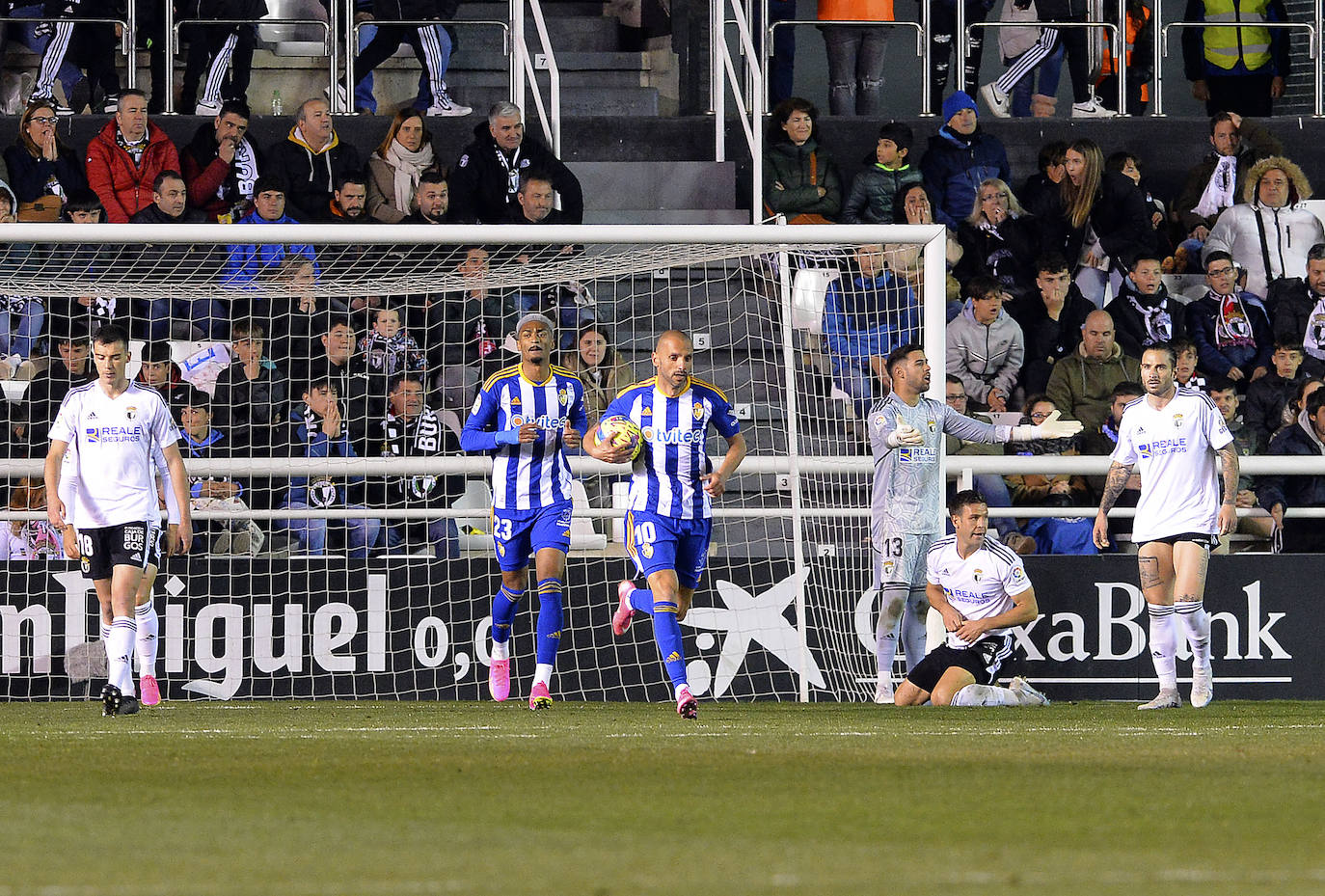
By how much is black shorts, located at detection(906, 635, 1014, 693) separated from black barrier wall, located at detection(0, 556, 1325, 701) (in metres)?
0.68

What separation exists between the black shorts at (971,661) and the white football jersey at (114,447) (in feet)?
13.6

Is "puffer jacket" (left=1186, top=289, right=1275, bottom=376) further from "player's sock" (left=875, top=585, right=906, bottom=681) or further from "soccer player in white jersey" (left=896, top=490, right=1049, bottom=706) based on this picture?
"player's sock" (left=875, top=585, right=906, bottom=681)

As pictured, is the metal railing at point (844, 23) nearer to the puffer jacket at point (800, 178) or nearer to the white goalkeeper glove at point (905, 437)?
the puffer jacket at point (800, 178)

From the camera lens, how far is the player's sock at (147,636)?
33.5 feet

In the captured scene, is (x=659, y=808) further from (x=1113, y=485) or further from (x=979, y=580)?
(x=979, y=580)

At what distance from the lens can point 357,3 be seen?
1650 cm

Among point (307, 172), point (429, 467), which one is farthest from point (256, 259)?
point (307, 172)

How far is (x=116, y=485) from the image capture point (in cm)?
984

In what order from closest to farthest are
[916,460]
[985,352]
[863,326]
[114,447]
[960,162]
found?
[114,447]
[916,460]
[863,326]
[985,352]
[960,162]

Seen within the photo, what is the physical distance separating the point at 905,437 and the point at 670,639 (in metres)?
2.36

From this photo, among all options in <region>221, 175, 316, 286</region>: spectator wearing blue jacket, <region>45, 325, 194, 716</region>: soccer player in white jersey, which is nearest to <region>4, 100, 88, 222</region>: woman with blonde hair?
<region>221, 175, 316, 286</region>: spectator wearing blue jacket

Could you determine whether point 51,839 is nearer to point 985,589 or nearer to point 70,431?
point 70,431

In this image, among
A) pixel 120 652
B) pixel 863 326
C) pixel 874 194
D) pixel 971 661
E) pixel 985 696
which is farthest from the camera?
pixel 874 194

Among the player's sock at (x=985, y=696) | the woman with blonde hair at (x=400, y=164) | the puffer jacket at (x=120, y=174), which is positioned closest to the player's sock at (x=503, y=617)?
the player's sock at (x=985, y=696)
